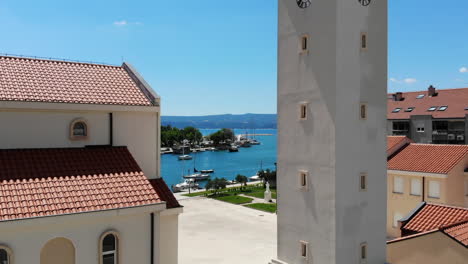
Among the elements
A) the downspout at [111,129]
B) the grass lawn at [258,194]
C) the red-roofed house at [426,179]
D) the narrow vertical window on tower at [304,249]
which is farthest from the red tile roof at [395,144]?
the downspout at [111,129]

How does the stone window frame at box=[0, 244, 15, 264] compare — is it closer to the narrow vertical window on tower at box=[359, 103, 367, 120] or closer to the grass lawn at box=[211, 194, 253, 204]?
the narrow vertical window on tower at box=[359, 103, 367, 120]

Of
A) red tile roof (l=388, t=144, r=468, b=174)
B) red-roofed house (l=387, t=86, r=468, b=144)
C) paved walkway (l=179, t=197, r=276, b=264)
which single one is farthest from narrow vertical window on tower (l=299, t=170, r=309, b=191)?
red-roofed house (l=387, t=86, r=468, b=144)

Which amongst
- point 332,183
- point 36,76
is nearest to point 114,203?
point 36,76

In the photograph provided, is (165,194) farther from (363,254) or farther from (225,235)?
(225,235)

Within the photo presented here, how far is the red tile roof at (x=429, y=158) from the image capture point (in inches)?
1318

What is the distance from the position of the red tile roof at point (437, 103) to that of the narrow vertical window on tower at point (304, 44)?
129ft

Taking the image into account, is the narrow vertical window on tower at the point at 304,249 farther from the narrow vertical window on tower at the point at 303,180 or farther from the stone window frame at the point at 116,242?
the stone window frame at the point at 116,242

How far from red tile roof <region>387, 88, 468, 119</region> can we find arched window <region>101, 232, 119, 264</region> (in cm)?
4929

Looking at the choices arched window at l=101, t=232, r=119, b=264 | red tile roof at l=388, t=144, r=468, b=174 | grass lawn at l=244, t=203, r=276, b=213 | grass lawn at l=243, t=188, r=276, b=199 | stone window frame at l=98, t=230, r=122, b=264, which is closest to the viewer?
stone window frame at l=98, t=230, r=122, b=264

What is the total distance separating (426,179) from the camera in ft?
111

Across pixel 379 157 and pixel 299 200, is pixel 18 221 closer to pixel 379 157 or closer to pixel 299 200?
pixel 299 200

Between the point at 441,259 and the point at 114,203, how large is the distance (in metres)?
16.9

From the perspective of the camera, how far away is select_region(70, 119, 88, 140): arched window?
1962 cm

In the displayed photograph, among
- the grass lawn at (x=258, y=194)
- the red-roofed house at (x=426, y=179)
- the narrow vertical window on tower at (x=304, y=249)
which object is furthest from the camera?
the grass lawn at (x=258, y=194)
